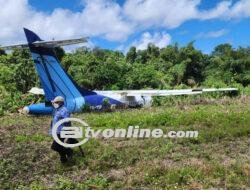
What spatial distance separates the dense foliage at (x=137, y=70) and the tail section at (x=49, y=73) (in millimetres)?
4709

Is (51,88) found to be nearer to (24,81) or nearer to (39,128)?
(39,128)

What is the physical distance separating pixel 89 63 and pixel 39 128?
19.5 metres

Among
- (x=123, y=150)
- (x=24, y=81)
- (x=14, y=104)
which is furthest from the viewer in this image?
(x=24, y=81)

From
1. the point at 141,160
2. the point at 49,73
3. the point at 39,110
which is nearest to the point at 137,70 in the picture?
the point at 39,110

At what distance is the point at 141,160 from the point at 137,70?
2680cm

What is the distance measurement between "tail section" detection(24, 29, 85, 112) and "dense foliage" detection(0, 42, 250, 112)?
4.71 meters

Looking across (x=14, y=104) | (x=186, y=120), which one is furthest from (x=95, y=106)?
(x=186, y=120)

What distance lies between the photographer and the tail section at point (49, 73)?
27.2 m

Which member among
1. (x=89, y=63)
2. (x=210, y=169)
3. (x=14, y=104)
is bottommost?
(x=210, y=169)

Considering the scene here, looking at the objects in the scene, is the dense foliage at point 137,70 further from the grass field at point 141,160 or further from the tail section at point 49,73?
the grass field at point 141,160

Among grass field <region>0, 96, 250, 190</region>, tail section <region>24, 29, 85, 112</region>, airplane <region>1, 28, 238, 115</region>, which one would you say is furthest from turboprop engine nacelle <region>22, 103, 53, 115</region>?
grass field <region>0, 96, 250, 190</region>

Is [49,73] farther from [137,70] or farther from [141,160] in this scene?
[137,70]

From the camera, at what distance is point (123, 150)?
1778 cm

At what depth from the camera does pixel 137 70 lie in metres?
42.9
